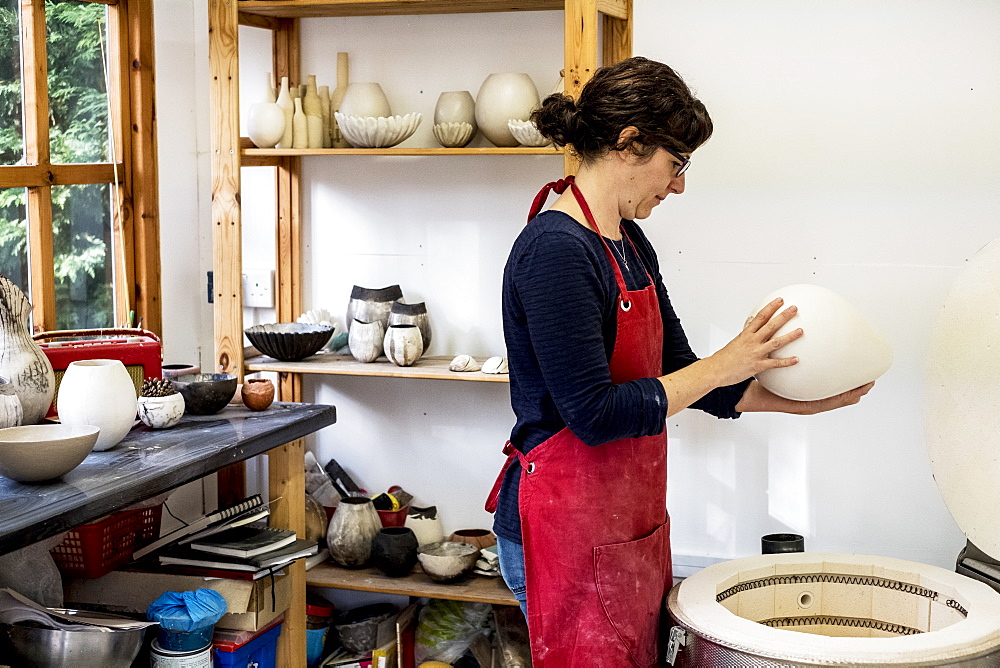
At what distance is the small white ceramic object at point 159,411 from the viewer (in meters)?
2.03

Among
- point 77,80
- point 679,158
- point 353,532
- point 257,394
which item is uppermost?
point 77,80

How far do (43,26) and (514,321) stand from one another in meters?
1.44

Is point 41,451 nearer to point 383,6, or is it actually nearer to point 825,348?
point 825,348

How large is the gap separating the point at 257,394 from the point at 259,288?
2.37ft

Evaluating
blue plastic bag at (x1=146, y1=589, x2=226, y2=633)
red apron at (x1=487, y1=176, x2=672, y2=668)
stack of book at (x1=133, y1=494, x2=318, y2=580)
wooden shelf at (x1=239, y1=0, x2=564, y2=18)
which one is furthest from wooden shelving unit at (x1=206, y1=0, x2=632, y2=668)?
red apron at (x1=487, y1=176, x2=672, y2=668)

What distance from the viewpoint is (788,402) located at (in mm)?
1785

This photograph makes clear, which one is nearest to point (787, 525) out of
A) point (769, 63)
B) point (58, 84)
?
→ point (769, 63)

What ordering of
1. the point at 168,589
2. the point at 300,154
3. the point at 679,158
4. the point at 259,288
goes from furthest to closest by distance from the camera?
1. the point at 259,288
2. the point at 300,154
3. the point at 168,589
4. the point at 679,158

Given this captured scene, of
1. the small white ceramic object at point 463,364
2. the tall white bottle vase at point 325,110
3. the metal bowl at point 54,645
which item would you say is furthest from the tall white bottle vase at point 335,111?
the metal bowl at point 54,645

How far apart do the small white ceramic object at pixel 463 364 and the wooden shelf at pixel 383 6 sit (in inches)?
33.9

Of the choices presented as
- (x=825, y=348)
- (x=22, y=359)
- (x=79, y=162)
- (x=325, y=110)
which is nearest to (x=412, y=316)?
(x=325, y=110)

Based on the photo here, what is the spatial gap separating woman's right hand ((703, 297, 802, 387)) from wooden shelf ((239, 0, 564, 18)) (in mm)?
1234

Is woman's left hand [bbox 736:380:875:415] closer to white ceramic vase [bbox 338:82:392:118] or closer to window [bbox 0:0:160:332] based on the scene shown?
white ceramic vase [bbox 338:82:392:118]

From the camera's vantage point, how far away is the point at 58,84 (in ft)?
7.89
